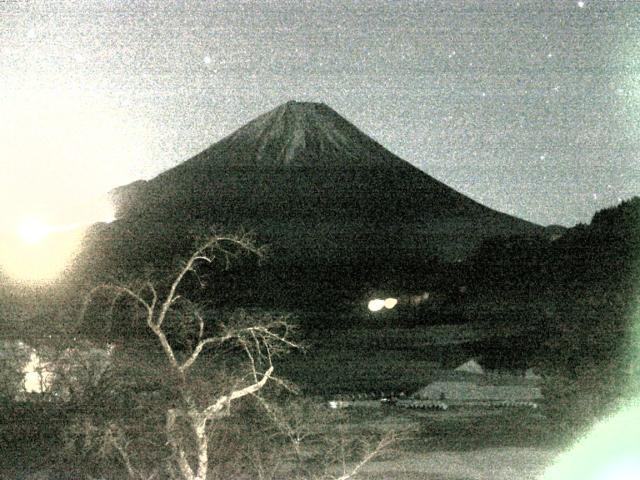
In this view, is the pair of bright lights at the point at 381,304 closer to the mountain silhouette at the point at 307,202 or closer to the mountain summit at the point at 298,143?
the mountain silhouette at the point at 307,202

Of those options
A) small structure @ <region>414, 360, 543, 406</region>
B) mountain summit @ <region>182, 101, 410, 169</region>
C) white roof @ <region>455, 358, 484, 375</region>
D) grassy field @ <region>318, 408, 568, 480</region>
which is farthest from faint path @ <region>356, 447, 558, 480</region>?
mountain summit @ <region>182, 101, 410, 169</region>

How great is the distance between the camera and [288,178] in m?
132

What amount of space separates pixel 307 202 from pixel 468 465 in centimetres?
11462

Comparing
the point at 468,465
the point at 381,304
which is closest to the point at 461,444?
the point at 468,465

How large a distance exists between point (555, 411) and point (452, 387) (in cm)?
681

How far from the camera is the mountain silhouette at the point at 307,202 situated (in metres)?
97.9

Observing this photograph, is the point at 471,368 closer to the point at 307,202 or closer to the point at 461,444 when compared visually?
the point at 461,444

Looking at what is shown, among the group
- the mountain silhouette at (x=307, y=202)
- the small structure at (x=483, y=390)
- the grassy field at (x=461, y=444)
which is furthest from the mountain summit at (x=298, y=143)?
the grassy field at (x=461, y=444)

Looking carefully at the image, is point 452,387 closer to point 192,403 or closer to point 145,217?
point 192,403

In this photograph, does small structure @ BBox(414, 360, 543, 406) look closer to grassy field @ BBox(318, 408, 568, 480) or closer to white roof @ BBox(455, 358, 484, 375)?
white roof @ BBox(455, 358, 484, 375)

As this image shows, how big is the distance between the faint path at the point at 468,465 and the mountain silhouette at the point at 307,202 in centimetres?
6526

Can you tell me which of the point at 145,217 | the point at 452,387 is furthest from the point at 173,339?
the point at 145,217

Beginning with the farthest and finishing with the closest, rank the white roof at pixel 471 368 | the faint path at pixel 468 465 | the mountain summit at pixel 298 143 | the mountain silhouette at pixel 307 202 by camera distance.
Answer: the mountain summit at pixel 298 143
the mountain silhouette at pixel 307 202
the white roof at pixel 471 368
the faint path at pixel 468 465

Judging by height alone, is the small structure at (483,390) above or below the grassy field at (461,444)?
above
